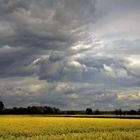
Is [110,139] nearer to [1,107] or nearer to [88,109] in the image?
[88,109]

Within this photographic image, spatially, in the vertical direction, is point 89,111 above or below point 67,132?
above

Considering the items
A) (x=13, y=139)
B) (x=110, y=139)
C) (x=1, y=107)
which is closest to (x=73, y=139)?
(x=110, y=139)

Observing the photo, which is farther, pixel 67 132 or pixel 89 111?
pixel 89 111

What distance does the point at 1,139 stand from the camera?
2536 centimetres

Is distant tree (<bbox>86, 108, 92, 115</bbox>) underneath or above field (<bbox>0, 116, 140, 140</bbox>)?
above

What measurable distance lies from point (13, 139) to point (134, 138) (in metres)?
9.27

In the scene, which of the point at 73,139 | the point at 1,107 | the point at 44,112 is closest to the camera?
the point at 73,139

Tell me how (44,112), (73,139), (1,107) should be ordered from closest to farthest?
(73,139) → (44,112) → (1,107)

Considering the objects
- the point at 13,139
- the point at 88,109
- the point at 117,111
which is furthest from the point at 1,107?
the point at 13,139

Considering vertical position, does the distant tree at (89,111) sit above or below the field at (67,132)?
above

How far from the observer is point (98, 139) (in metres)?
24.9

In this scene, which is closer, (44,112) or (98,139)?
(98,139)

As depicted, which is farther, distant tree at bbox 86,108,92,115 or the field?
distant tree at bbox 86,108,92,115

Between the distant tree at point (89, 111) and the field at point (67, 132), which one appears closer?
the field at point (67, 132)
